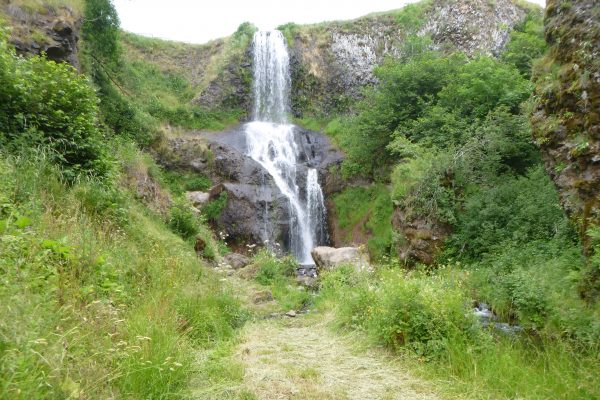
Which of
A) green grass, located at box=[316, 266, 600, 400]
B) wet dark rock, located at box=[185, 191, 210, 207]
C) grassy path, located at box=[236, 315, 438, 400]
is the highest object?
wet dark rock, located at box=[185, 191, 210, 207]

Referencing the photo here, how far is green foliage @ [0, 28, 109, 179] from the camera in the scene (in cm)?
596

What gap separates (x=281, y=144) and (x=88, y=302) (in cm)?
1848

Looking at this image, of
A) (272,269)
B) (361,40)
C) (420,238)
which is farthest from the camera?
(361,40)

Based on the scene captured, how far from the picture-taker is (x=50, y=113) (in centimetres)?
661

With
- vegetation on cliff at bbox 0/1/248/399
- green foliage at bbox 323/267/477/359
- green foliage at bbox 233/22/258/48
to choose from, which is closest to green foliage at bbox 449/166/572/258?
green foliage at bbox 323/267/477/359

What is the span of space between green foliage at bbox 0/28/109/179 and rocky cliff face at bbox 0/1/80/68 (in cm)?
327

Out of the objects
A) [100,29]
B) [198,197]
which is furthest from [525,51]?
[100,29]

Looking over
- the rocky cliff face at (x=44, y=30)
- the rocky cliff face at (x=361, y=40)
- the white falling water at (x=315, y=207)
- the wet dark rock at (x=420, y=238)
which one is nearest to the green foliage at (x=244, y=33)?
the rocky cliff face at (x=361, y=40)

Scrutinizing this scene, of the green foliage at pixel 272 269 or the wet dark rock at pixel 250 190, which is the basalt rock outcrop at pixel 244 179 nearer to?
the wet dark rock at pixel 250 190

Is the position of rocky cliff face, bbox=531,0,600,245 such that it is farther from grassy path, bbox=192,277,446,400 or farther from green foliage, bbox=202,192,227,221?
green foliage, bbox=202,192,227,221

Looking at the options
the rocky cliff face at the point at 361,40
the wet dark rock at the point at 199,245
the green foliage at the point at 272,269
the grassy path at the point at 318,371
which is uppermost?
the rocky cliff face at the point at 361,40

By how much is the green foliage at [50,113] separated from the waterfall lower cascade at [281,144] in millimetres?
11276

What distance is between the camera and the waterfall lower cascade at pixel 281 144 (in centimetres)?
1812

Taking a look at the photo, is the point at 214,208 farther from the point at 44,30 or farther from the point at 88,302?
the point at 88,302
